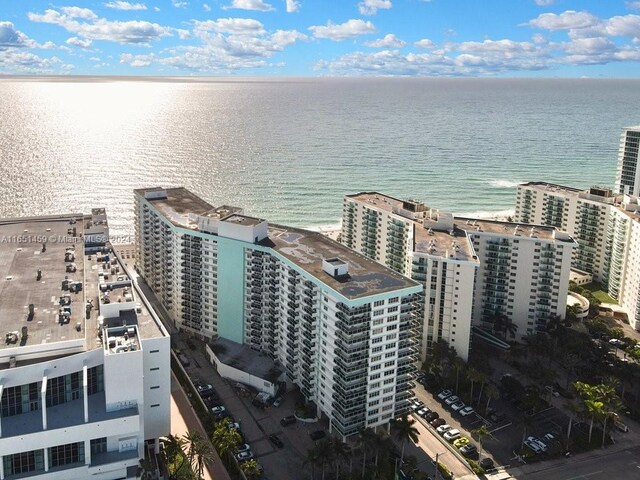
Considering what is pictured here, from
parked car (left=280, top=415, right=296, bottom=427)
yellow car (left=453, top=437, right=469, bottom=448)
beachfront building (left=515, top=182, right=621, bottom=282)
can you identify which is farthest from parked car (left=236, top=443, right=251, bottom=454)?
beachfront building (left=515, top=182, right=621, bottom=282)

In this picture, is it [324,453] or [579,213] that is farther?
[579,213]

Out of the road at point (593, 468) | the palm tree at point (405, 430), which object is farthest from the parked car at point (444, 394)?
the road at point (593, 468)

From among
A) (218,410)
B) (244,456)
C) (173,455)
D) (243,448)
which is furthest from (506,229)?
(173,455)

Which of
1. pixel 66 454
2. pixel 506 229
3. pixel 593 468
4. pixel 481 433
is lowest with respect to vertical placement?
pixel 593 468

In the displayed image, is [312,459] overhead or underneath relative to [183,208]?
underneath

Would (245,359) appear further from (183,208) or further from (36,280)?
(183,208)

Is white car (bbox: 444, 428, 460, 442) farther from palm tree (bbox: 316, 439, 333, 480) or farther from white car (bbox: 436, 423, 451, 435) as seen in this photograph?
palm tree (bbox: 316, 439, 333, 480)

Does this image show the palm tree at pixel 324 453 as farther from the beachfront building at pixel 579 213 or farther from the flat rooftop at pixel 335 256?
the beachfront building at pixel 579 213

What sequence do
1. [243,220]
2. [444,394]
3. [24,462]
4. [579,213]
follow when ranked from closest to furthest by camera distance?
[24,462] < [444,394] < [243,220] < [579,213]
